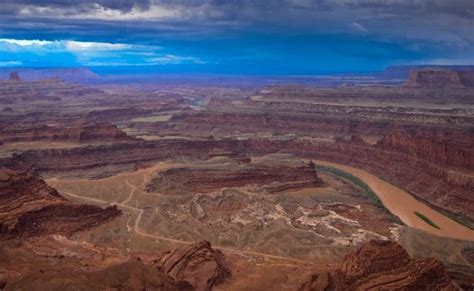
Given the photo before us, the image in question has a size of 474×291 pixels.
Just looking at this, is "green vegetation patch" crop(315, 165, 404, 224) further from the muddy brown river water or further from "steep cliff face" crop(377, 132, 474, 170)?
"steep cliff face" crop(377, 132, 474, 170)

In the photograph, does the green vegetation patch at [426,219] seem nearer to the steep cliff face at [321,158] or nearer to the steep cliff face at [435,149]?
the steep cliff face at [321,158]

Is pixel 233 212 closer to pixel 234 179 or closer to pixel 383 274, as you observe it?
pixel 234 179

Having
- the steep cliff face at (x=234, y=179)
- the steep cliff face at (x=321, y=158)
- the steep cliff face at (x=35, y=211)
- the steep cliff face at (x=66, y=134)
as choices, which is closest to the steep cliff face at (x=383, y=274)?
the steep cliff face at (x=35, y=211)

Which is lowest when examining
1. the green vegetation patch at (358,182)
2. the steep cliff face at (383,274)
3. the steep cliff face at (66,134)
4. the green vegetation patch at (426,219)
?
the green vegetation patch at (426,219)

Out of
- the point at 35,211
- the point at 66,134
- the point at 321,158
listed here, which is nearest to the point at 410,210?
the point at 321,158

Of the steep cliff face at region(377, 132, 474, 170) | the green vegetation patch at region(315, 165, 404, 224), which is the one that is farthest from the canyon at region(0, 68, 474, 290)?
the green vegetation patch at region(315, 165, 404, 224)

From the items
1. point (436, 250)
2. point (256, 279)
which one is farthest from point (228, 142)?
point (256, 279)
